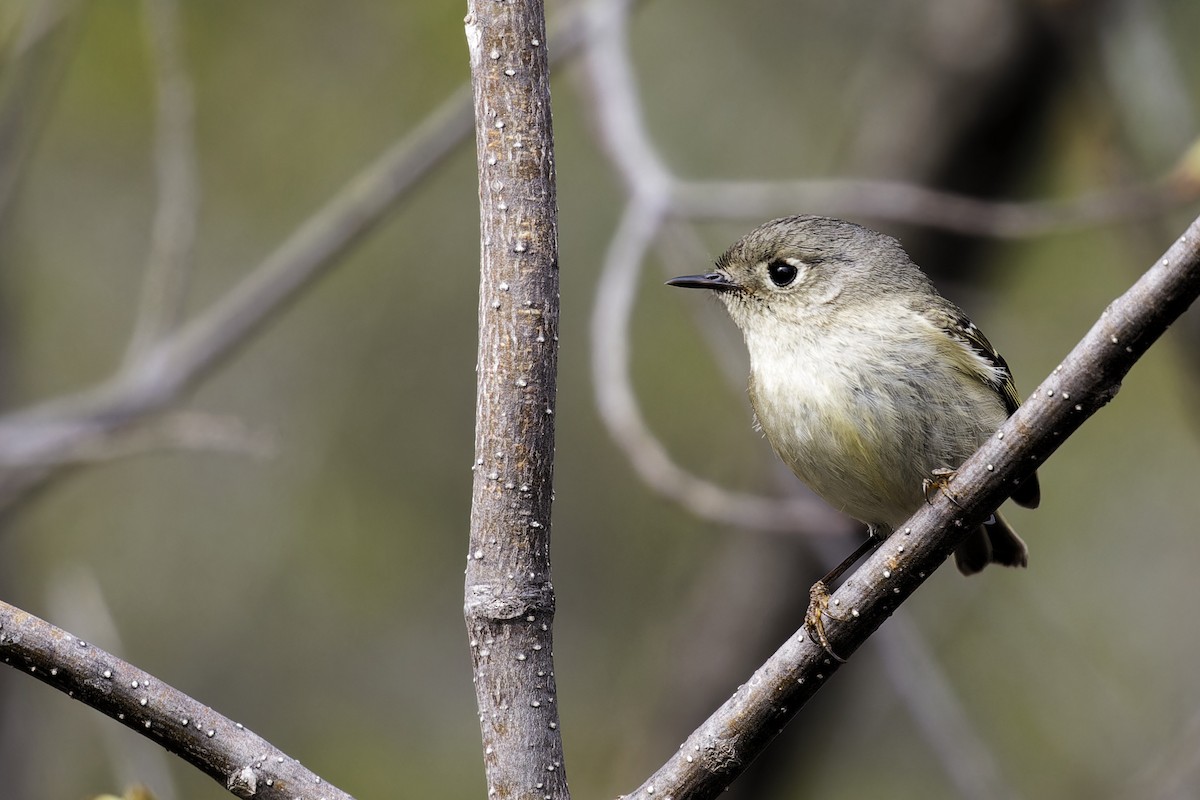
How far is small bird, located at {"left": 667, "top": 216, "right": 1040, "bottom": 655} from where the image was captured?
302 centimetres

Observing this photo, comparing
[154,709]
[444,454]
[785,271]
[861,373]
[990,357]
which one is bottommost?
[154,709]

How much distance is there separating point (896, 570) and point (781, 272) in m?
1.80

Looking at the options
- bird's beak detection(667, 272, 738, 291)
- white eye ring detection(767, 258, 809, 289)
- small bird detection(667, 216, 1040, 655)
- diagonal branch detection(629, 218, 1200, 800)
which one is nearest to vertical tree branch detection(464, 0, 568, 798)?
diagonal branch detection(629, 218, 1200, 800)

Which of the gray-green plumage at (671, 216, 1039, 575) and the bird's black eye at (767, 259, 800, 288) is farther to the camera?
the bird's black eye at (767, 259, 800, 288)

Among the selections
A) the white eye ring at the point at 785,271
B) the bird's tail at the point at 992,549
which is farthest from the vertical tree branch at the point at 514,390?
the bird's tail at the point at 992,549

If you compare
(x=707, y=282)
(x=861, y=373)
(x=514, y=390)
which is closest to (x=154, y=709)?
(x=514, y=390)

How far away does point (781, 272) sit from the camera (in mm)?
3637

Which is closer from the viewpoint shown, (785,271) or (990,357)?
(990,357)

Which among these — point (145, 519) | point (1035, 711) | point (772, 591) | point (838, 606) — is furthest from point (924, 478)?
point (145, 519)

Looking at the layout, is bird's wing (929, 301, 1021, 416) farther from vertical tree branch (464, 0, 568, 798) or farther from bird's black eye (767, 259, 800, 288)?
vertical tree branch (464, 0, 568, 798)

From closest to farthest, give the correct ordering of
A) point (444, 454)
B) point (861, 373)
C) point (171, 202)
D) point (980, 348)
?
point (861, 373), point (980, 348), point (171, 202), point (444, 454)

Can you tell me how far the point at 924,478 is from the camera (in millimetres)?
3020

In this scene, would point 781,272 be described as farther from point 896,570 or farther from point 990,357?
point 896,570

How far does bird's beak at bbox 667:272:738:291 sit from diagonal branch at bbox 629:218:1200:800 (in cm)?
168
